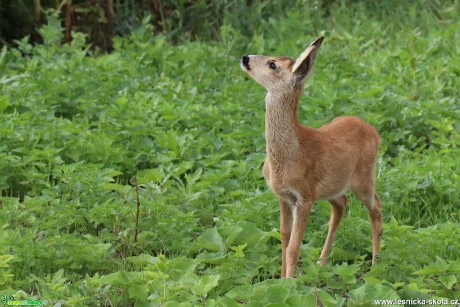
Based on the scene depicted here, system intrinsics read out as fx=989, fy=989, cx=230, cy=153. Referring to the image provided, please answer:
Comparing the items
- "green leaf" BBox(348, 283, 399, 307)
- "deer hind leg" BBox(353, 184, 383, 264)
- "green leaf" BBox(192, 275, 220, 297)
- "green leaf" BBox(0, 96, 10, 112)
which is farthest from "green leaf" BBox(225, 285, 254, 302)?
"green leaf" BBox(0, 96, 10, 112)

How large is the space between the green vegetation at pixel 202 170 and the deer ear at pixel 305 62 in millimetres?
1001

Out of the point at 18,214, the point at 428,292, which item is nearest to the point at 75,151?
the point at 18,214

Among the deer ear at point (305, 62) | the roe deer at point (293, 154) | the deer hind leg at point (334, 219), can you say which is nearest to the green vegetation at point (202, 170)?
the deer hind leg at point (334, 219)

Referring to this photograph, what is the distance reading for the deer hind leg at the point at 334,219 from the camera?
5957mm

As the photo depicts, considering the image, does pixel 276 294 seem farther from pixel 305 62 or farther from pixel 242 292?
pixel 305 62

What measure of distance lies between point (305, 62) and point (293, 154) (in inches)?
20.3

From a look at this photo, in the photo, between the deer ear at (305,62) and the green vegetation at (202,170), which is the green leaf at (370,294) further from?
the deer ear at (305,62)

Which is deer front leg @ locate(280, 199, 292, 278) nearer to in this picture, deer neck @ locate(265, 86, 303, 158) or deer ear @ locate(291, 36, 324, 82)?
deer neck @ locate(265, 86, 303, 158)

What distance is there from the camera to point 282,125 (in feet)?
18.2

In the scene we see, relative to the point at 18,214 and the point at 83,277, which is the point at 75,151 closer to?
the point at 18,214

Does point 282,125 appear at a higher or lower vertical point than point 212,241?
higher

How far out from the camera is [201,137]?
776cm

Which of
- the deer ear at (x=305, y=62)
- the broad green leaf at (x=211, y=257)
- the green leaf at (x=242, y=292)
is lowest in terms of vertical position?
the broad green leaf at (x=211, y=257)

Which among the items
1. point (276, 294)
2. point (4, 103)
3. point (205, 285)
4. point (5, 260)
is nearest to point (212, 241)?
point (205, 285)
